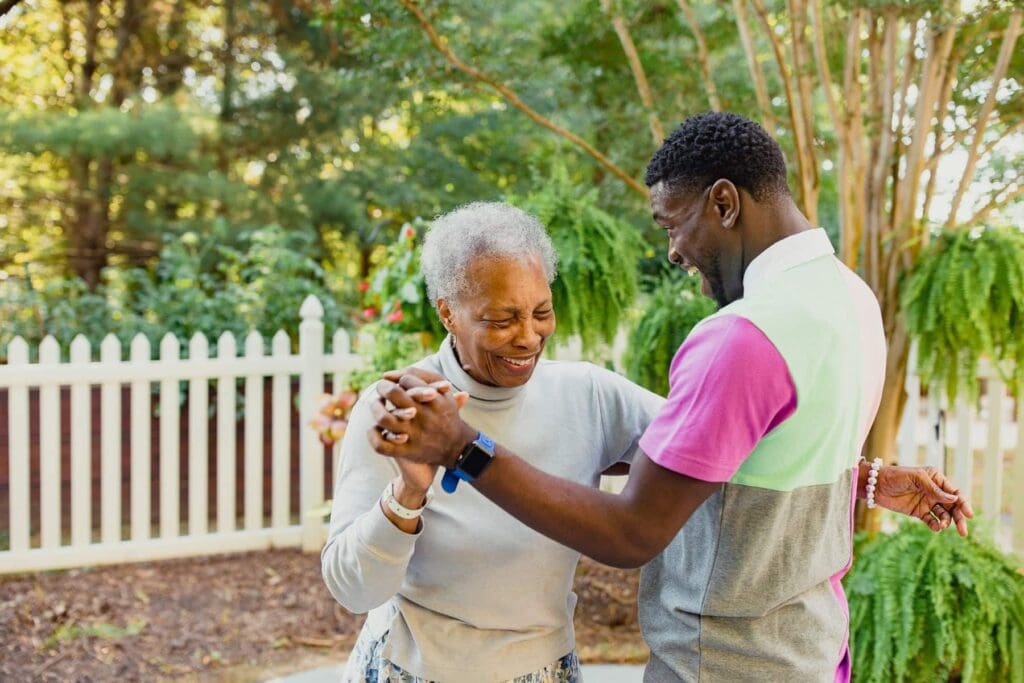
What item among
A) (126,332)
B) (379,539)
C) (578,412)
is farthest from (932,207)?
(126,332)

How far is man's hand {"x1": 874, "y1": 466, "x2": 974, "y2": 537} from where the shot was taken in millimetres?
1744

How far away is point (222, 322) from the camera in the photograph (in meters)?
6.48

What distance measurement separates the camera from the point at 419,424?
137cm

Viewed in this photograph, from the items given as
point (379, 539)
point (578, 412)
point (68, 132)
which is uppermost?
point (68, 132)

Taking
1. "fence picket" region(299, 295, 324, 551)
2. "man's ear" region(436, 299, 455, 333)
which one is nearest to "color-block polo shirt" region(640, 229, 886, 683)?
"man's ear" region(436, 299, 455, 333)

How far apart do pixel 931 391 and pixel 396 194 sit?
630 cm

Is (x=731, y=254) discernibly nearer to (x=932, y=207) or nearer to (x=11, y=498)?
(x=932, y=207)

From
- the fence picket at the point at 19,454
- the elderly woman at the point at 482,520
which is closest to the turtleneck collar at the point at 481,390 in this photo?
the elderly woman at the point at 482,520

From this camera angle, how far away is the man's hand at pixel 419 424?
136 centimetres

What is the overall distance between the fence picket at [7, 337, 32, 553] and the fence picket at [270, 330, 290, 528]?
53.7 inches

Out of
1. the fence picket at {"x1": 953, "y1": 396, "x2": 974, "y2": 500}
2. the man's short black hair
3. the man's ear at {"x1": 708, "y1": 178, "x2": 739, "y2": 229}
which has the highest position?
the man's short black hair

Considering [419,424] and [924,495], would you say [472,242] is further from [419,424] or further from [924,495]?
[924,495]

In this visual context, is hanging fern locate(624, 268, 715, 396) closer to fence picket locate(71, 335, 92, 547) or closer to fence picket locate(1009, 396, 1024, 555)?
fence picket locate(1009, 396, 1024, 555)

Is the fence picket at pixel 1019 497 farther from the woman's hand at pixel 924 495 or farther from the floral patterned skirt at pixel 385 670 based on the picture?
the floral patterned skirt at pixel 385 670
